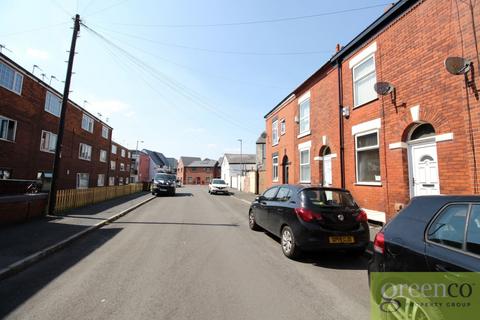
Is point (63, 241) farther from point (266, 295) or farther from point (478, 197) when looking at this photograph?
point (478, 197)

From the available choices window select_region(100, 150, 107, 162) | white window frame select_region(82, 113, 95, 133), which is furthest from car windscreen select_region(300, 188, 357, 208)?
window select_region(100, 150, 107, 162)

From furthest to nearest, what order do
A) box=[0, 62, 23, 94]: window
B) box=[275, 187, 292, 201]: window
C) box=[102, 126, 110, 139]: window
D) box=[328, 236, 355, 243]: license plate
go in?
box=[102, 126, 110, 139]: window → box=[0, 62, 23, 94]: window → box=[275, 187, 292, 201]: window → box=[328, 236, 355, 243]: license plate

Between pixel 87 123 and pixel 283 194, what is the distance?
2662 cm

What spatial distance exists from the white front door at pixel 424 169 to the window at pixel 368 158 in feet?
4.59

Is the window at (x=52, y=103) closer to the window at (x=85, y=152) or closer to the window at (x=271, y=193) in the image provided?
the window at (x=85, y=152)

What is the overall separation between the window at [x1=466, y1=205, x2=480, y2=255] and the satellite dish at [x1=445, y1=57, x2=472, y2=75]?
524cm

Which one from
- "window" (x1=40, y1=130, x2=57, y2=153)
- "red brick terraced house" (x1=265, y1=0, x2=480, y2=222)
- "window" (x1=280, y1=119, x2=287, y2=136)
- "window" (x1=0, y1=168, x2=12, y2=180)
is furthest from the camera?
"window" (x1=40, y1=130, x2=57, y2=153)

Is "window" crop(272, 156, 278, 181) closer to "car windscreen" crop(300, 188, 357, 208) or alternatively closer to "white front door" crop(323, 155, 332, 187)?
"white front door" crop(323, 155, 332, 187)

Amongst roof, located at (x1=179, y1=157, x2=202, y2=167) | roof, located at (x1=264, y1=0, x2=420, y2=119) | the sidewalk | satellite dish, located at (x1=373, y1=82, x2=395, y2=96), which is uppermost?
roof, located at (x1=179, y1=157, x2=202, y2=167)

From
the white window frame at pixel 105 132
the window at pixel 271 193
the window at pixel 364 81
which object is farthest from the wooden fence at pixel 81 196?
the white window frame at pixel 105 132

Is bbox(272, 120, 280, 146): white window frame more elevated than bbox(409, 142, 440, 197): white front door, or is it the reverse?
bbox(272, 120, 280, 146): white window frame

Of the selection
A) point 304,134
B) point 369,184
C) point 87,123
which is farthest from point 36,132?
point 369,184

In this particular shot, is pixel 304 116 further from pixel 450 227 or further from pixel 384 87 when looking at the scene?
pixel 450 227

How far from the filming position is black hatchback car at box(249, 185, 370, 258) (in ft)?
18.0
